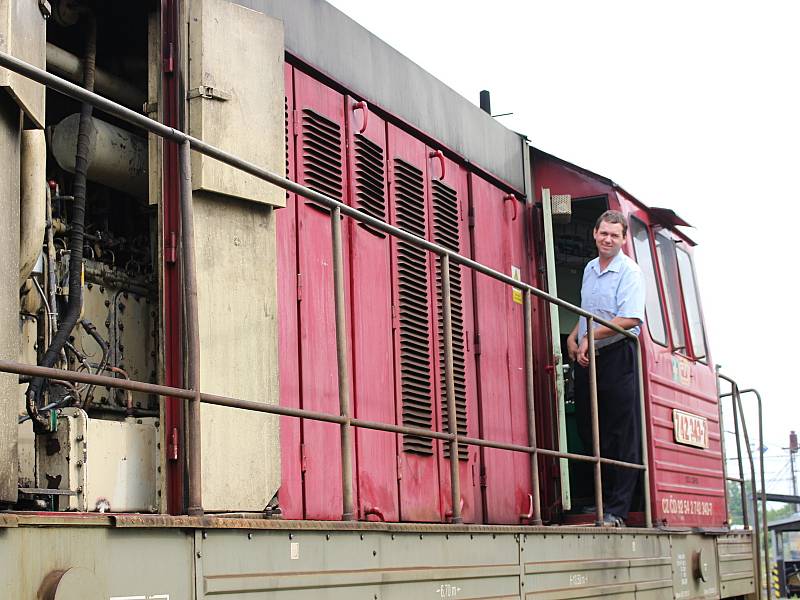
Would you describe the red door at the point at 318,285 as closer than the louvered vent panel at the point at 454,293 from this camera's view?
Yes

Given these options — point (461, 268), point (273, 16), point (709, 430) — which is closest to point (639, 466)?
point (461, 268)

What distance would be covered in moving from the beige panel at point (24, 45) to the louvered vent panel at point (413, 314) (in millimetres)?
2410

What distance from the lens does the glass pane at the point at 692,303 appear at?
25.8 ft

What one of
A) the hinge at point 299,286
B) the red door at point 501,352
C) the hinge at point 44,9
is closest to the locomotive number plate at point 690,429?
the red door at point 501,352

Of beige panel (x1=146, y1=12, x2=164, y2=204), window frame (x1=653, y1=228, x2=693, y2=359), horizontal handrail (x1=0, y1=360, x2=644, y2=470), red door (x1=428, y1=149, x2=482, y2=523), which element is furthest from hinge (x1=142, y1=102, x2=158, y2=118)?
window frame (x1=653, y1=228, x2=693, y2=359)

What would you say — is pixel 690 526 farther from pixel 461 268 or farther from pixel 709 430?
pixel 461 268

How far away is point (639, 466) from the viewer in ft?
20.1

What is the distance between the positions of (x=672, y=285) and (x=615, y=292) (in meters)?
1.13

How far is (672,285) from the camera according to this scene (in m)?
7.65

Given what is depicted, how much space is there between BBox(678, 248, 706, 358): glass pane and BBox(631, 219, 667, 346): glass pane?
610mm

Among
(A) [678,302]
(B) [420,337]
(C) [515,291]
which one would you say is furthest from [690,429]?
(B) [420,337]

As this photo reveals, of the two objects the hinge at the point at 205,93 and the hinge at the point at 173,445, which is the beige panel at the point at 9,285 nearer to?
the hinge at the point at 173,445

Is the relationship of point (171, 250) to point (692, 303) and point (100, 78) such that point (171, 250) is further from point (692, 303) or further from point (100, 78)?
point (692, 303)

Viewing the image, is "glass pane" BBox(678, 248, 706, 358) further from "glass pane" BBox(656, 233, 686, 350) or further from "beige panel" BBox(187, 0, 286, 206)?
"beige panel" BBox(187, 0, 286, 206)
